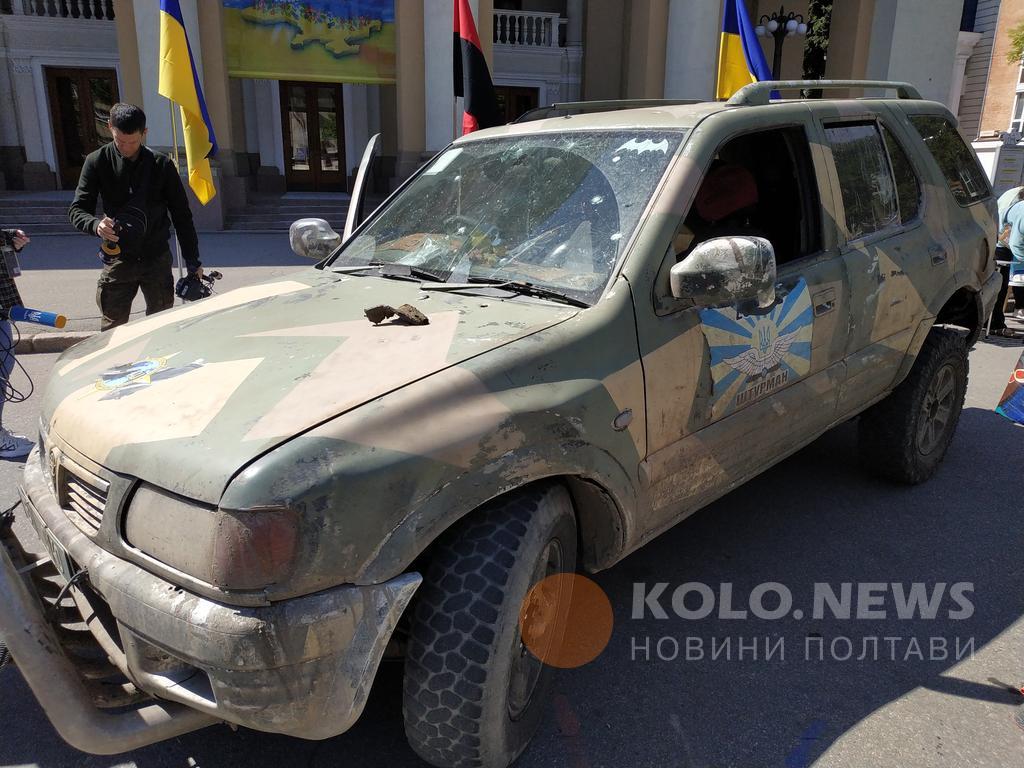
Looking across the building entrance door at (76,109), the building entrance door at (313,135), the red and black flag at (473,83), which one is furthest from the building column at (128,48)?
the red and black flag at (473,83)

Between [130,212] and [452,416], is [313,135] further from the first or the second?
[452,416]

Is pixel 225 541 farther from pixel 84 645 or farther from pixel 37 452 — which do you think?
pixel 37 452

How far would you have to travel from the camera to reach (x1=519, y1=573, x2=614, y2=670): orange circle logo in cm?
235

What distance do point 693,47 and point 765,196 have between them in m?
15.3

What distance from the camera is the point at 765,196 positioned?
3.61m

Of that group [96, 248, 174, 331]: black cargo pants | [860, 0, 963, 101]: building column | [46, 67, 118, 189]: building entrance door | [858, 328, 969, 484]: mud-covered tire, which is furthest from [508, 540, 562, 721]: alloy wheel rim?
[46, 67, 118, 189]: building entrance door

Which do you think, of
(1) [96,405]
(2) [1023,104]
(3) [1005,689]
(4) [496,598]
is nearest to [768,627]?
(3) [1005,689]

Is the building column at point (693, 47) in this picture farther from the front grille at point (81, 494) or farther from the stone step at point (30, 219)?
the front grille at point (81, 494)

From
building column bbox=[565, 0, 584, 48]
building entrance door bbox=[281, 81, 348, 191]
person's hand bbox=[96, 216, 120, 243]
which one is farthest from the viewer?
building column bbox=[565, 0, 584, 48]

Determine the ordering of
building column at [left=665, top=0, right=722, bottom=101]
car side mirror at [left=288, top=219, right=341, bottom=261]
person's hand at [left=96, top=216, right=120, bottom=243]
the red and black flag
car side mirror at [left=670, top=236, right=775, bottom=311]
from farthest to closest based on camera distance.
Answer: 1. building column at [left=665, top=0, right=722, bottom=101]
2. the red and black flag
3. person's hand at [left=96, top=216, right=120, bottom=243]
4. car side mirror at [left=288, top=219, right=341, bottom=261]
5. car side mirror at [left=670, top=236, right=775, bottom=311]

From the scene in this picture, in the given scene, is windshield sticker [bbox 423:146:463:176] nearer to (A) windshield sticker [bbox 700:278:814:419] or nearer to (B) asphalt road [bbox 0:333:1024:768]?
(A) windshield sticker [bbox 700:278:814:419]

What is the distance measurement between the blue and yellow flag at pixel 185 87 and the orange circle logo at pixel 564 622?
5398mm

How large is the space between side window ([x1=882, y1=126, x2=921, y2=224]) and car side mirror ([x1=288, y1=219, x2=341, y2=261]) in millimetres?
2778

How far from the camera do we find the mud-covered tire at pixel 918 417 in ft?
13.7
